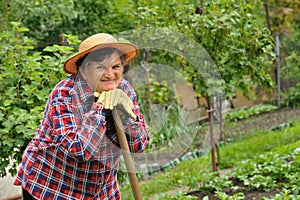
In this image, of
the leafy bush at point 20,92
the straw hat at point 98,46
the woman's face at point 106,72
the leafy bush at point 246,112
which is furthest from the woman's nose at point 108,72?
the leafy bush at point 246,112

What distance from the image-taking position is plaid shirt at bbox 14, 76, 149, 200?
246cm

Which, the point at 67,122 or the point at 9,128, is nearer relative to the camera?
the point at 67,122

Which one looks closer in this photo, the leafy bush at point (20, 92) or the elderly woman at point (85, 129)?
the elderly woman at point (85, 129)

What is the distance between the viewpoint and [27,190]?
9.11ft

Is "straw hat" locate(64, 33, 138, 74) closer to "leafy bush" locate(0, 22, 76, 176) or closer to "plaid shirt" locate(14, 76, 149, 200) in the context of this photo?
"plaid shirt" locate(14, 76, 149, 200)

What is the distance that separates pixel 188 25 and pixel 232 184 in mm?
1560

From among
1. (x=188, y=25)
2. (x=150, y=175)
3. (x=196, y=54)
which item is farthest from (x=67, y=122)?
(x=150, y=175)

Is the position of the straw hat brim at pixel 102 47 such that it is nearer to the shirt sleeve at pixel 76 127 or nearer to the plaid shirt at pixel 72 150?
the plaid shirt at pixel 72 150

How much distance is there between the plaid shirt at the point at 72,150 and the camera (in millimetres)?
2463

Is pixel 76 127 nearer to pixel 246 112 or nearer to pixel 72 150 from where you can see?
pixel 72 150

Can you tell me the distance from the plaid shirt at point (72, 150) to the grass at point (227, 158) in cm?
212

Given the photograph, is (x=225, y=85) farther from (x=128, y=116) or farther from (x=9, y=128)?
(x=128, y=116)

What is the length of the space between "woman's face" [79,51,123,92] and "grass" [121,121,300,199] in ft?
8.07

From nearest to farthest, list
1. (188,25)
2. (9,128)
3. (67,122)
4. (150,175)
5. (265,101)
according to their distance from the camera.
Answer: (67,122), (9,128), (188,25), (150,175), (265,101)
